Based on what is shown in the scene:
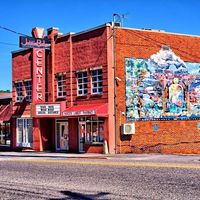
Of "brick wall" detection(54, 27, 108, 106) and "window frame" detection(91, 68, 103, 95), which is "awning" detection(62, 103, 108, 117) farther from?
"window frame" detection(91, 68, 103, 95)

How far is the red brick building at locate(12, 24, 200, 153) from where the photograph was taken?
33.3m

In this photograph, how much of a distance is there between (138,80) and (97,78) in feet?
9.41

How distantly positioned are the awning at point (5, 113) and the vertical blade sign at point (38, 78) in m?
6.35

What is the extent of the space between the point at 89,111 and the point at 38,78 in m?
7.42

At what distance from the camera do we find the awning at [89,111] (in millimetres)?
32287

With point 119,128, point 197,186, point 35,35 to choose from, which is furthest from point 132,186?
point 35,35

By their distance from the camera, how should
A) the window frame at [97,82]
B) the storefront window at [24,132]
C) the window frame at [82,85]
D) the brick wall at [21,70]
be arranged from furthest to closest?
the storefront window at [24,132]
the brick wall at [21,70]
the window frame at [82,85]
the window frame at [97,82]

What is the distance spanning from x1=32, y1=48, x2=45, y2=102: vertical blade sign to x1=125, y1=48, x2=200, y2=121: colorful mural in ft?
25.3

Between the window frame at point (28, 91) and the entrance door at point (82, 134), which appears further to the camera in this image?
the window frame at point (28, 91)

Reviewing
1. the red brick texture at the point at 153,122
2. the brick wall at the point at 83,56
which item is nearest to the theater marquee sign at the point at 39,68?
the brick wall at the point at 83,56

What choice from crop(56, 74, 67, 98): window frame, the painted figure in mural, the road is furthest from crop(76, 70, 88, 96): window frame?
the road

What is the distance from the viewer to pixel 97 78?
34.2 m

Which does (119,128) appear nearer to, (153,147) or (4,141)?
(153,147)

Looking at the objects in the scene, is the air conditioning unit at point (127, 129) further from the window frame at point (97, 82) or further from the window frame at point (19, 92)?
the window frame at point (19, 92)
